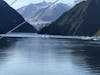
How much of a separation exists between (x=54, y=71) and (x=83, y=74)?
5004 millimetres

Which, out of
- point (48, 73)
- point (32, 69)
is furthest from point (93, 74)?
point (32, 69)

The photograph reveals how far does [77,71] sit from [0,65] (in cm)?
1361

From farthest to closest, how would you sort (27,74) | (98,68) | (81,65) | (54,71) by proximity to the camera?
(81,65), (98,68), (54,71), (27,74)

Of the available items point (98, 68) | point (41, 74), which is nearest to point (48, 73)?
point (41, 74)

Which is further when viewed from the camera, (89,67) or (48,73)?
(89,67)

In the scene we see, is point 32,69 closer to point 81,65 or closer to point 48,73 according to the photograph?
point 48,73

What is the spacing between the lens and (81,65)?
65.7 m

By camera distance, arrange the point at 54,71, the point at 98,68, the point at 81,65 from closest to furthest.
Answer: the point at 54,71 → the point at 98,68 → the point at 81,65

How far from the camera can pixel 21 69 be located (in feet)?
187

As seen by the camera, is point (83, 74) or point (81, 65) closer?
point (83, 74)

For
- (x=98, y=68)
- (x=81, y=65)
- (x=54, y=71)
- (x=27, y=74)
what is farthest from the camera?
(x=81, y=65)

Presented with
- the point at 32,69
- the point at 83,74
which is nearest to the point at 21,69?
the point at 32,69

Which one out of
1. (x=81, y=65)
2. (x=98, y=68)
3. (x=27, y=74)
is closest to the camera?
(x=27, y=74)

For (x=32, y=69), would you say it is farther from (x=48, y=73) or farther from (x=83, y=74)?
(x=83, y=74)
